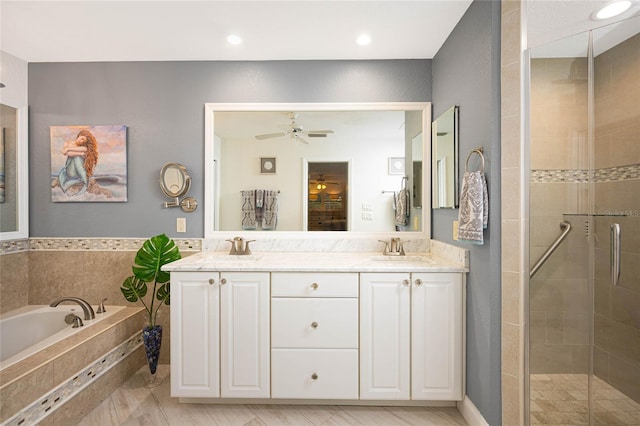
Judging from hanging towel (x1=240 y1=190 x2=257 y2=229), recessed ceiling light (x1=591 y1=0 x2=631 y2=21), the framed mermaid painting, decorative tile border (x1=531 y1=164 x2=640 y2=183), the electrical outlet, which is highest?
recessed ceiling light (x1=591 y1=0 x2=631 y2=21)

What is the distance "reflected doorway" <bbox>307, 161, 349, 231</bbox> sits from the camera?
2.59 metres

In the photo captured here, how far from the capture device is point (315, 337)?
79.0 inches

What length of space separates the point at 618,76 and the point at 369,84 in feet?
4.96

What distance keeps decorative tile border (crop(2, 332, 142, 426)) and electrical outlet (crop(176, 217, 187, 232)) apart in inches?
34.3

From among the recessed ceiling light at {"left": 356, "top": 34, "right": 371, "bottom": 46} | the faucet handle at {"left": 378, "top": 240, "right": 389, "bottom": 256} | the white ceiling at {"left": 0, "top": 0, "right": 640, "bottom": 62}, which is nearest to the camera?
the white ceiling at {"left": 0, "top": 0, "right": 640, "bottom": 62}

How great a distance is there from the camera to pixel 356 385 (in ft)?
6.57

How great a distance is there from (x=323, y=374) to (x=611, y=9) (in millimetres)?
2453

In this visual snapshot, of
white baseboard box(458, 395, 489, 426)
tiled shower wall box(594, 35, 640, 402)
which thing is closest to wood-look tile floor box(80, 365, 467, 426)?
white baseboard box(458, 395, 489, 426)

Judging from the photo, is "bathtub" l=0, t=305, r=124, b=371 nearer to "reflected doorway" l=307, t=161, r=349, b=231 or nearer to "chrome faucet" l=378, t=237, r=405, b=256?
"reflected doorway" l=307, t=161, r=349, b=231

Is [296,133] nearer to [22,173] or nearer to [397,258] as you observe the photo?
[397,258]

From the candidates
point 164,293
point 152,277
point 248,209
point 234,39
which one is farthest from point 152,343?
point 234,39

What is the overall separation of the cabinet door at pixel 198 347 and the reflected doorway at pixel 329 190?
3.19ft

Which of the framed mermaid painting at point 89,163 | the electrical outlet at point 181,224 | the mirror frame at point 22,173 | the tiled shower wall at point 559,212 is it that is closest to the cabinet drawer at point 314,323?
the tiled shower wall at point 559,212

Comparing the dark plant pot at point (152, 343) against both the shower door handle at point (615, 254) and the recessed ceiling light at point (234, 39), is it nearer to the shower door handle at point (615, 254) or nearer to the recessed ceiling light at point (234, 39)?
the recessed ceiling light at point (234, 39)
